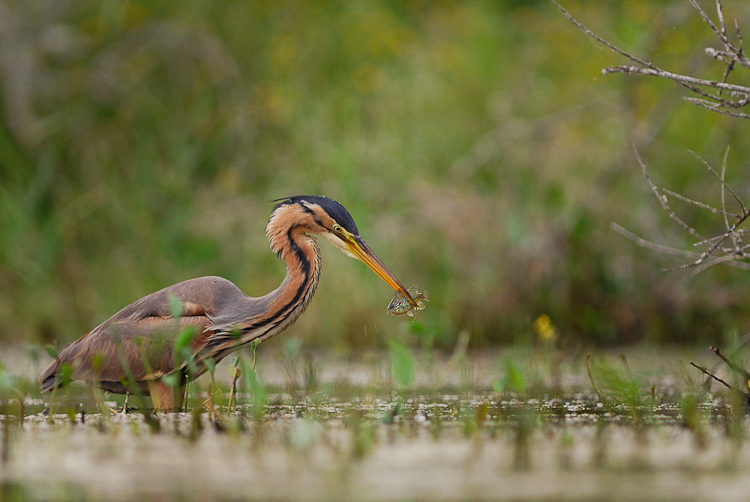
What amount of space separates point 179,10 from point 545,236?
5387mm

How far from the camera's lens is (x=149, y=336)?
4.53 metres

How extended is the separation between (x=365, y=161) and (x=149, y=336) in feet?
12.7

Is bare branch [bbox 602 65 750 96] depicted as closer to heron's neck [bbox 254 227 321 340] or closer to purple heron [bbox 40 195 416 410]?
purple heron [bbox 40 195 416 410]

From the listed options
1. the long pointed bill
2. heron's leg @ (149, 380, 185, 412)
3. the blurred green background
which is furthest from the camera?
the blurred green background

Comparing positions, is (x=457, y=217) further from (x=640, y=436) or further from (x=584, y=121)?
(x=640, y=436)

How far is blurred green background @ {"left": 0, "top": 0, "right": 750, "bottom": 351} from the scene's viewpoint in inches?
276

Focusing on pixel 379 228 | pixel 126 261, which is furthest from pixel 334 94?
pixel 126 261

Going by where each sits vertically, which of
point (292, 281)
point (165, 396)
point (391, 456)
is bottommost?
point (391, 456)

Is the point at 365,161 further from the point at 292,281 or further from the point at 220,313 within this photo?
the point at 220,313

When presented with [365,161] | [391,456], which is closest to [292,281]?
[391,456]

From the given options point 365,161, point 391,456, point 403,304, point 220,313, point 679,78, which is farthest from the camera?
point 365,161

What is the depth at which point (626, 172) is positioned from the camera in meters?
7.51

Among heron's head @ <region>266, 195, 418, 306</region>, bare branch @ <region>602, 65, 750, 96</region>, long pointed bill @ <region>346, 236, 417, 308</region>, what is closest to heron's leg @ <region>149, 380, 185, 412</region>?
heron's head @ <region>266, 195, 418, 306</region>

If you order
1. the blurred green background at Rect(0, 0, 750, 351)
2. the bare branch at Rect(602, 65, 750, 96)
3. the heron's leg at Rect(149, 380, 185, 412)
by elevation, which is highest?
the blurred green background at Rect(0, 0, 750, 351)
